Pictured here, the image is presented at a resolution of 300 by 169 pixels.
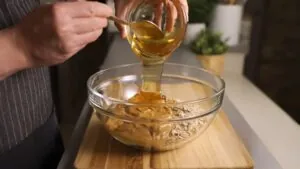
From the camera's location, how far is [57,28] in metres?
0.53

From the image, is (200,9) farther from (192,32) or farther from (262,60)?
(262,60)

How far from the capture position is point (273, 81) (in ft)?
7.16

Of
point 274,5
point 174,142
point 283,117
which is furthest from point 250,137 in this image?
point 274,5

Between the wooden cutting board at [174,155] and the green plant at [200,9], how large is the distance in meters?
0.79

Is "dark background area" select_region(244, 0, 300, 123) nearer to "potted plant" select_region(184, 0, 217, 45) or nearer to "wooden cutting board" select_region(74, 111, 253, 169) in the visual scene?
"potted plant" select_region(184, 0, 217, 45)

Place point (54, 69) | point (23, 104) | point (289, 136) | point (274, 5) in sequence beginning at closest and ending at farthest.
A: point (23, 104)
point (289, 136)
point (54, 69)
point (274, 5)

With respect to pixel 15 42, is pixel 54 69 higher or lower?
lower

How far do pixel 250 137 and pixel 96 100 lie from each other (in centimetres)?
29

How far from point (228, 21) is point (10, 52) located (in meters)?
1.00

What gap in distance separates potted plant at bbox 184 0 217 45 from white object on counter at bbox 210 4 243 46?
2 centimetres

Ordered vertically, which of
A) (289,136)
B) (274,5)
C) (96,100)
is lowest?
(274,5)

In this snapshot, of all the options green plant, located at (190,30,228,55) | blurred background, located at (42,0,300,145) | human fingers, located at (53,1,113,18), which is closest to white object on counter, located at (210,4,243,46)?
green plant, located at (190,30,228,55)

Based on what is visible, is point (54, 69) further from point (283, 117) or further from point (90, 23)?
point (90, 23)

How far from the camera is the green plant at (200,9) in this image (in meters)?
1.38
